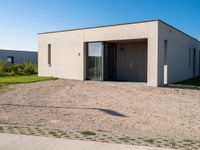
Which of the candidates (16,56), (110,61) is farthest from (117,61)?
(16,56)

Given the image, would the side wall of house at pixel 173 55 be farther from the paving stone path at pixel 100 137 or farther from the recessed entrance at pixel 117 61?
the paving stone path at pixel 100 137

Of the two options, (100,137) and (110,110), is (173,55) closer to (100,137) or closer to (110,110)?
(110,110)

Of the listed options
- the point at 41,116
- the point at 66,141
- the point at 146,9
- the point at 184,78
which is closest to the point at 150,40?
the point at 146,9

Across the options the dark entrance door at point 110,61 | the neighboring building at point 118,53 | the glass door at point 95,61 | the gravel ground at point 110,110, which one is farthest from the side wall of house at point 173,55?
the glass door at point 95,61

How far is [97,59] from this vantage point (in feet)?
62.7

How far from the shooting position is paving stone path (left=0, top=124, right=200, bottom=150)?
540 cm

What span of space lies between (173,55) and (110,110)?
35.8 feet

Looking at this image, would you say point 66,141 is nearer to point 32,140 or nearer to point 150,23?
point 32,140

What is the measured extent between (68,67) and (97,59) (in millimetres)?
2842

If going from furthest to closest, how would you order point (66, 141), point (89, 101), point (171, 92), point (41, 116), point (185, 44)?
point (185, 44), point (171, 92), point (89, 101), point (41, 116), point (66, 141)

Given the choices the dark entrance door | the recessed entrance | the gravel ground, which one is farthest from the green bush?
the gravel ground

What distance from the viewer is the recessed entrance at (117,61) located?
19016mm

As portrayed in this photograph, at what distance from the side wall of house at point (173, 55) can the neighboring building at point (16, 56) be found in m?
29.3

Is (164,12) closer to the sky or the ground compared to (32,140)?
closer to the sky
